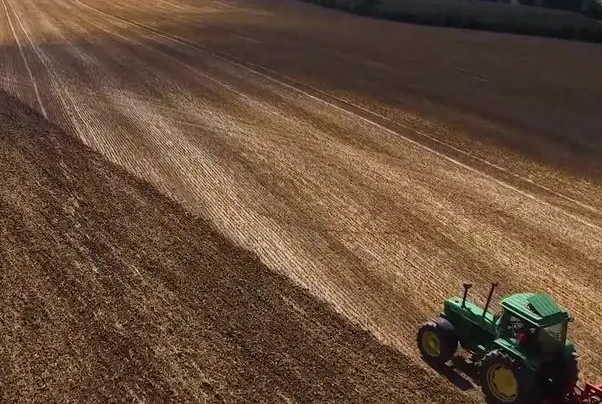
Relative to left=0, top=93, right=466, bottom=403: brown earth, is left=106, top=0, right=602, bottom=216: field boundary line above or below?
above

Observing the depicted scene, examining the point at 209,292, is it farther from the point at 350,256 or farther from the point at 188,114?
the point at 188,114

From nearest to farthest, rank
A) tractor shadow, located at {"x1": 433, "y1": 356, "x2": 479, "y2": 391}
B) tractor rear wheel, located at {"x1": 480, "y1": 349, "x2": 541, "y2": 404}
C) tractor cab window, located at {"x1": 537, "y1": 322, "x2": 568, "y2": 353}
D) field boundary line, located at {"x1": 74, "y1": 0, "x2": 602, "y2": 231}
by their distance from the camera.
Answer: tractor rear wheel, located at {"x1": 480, "y1": 349, "x2": 541, "y2": 404} < tractor cab window, located at {"x1": 537, "y1": 322, "x2": 568, "y2": 353} < tractor shadow, located at {"x1": 433, "y1": 356, "x2": 479, "y2": 391} < field boundary line, located at {"x1": 74, "y1": 0, "x2": 602, "y2": 231}

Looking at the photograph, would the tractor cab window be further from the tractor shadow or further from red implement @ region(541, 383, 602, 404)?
the tractor shadow

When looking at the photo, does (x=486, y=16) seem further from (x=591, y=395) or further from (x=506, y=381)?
(x=591, y=395)

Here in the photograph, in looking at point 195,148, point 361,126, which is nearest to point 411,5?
point 361,126

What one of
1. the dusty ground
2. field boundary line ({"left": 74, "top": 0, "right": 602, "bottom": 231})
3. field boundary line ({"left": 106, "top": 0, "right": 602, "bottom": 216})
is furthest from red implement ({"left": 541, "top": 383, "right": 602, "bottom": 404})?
field boundary line ({"left": 106, "top": 0, "right": 602, "bottom": 216})

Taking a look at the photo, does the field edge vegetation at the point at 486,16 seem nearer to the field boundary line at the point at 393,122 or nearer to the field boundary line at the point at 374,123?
the field boundary line at the point at 374,123

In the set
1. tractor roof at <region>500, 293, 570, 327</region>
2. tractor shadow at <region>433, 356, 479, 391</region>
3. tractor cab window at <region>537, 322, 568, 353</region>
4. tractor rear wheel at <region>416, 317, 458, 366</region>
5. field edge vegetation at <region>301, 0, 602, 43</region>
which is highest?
field edge vegetation at <region>301, 0, 602, 43</region>
